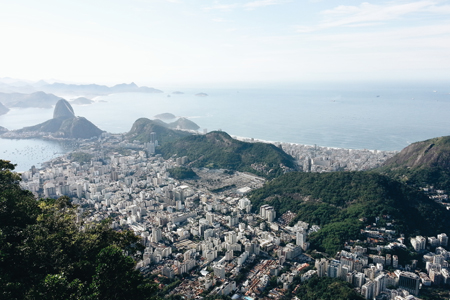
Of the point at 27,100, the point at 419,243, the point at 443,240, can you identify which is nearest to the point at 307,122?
the point at 443,240

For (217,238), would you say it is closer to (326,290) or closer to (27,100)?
(326,290)

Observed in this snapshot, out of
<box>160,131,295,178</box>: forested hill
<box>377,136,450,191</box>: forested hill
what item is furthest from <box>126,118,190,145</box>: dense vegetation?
<box>377,136,450,191</box>: forested hill

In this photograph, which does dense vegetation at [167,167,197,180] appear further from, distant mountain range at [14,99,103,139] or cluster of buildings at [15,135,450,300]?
distant mountain range at [14,99,103,139]

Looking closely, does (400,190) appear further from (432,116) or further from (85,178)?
(432,116)

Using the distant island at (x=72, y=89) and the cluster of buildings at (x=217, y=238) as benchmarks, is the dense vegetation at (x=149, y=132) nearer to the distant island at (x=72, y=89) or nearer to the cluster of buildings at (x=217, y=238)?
the cluster of buildings at (x=217, y=238)

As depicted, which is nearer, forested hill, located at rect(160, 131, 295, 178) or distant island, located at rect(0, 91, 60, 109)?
forested hill, located at rect(160, 131, 295, 178)
